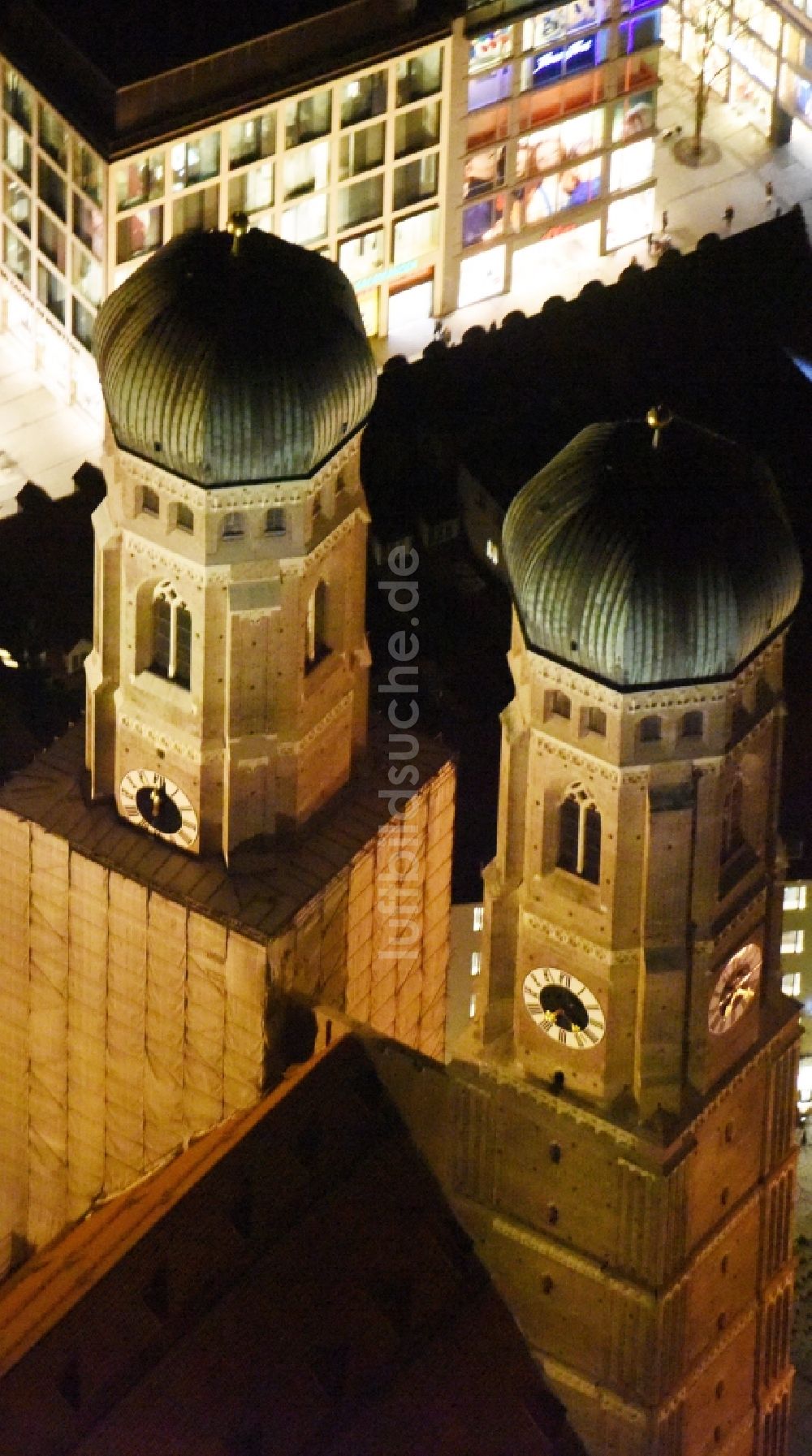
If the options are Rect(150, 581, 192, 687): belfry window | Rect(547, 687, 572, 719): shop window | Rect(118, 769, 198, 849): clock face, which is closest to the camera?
Rect(547, 687, 572, 719): shop window

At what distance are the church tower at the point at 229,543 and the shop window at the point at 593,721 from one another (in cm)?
1056

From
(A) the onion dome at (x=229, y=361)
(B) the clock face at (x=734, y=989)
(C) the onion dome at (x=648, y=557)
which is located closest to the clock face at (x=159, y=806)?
(A) the onion dome at (x=229, y=361)

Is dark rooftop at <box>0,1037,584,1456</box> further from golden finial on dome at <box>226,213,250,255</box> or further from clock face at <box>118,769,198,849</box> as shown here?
golden finial on dome at <box>226,213,250,255</box>

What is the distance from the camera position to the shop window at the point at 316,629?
16600cm

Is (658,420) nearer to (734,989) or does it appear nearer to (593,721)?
(593,721)

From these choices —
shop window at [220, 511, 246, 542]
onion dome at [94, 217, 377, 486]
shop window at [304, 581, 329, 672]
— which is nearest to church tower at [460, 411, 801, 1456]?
onion dome at [94, 217, 377, 486]

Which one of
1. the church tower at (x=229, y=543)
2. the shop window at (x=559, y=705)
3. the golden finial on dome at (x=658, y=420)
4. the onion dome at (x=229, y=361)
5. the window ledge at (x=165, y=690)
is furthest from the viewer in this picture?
the window ledge at (x=165, y=690)

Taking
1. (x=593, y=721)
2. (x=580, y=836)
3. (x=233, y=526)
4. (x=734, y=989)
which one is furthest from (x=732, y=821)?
(x=233, y=526)

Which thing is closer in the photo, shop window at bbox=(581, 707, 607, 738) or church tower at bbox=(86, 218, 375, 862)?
shop window at bbox=(581, 707, 607, 738)

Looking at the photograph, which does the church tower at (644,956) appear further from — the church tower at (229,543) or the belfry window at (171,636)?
the belfry window at (171,636)

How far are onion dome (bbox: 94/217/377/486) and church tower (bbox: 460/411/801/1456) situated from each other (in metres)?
7.92

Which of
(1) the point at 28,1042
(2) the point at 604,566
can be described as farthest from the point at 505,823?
(1) the point at 28,1042

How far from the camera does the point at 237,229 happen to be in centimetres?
16062

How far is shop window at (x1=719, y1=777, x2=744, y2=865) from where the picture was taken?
159 m
